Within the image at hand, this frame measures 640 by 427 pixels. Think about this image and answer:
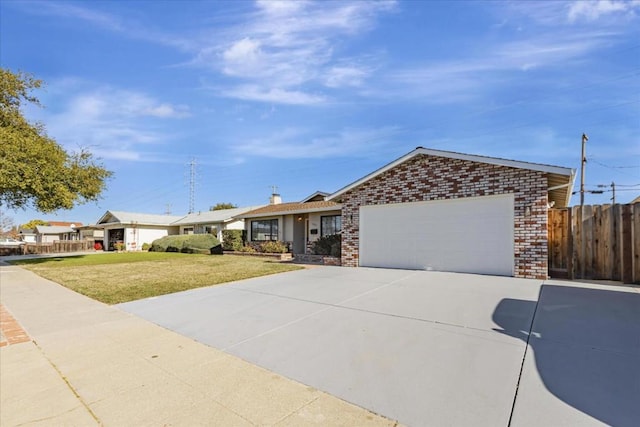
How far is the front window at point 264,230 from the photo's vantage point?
21.3m

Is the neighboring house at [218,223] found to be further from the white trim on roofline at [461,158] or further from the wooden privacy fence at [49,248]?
the white trim on roofline at [461,158]

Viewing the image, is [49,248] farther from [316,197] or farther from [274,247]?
[316,197]

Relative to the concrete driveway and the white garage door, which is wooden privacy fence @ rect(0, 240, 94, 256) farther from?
the white garage door

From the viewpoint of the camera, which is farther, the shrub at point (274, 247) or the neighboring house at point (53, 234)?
the neighboring house at point (53, 234)

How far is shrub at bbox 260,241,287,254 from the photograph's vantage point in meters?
19.2

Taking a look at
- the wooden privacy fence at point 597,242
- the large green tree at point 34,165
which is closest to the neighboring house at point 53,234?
the large green tree at point 34,165

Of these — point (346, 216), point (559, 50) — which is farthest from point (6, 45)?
point (559, 50)

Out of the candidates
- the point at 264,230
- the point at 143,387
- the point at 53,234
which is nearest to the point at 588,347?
the point at 143,387

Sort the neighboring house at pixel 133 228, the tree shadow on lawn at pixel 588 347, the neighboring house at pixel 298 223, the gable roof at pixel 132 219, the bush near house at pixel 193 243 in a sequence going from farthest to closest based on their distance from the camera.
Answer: the gable roof at pixel 132 219
the neighboring house at pixel 133 228
the bush near house at pixel 193 243
the neighboring house at pixel 298 223
the tree shadow on lawn at pixel 588 347

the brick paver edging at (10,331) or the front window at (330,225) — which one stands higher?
the front window at (330,225)

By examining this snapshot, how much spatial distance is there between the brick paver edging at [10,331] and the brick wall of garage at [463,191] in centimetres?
922

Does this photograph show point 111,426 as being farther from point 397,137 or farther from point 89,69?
point 397,137

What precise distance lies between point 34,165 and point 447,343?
1996 centimetres

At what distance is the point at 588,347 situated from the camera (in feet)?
12.0
